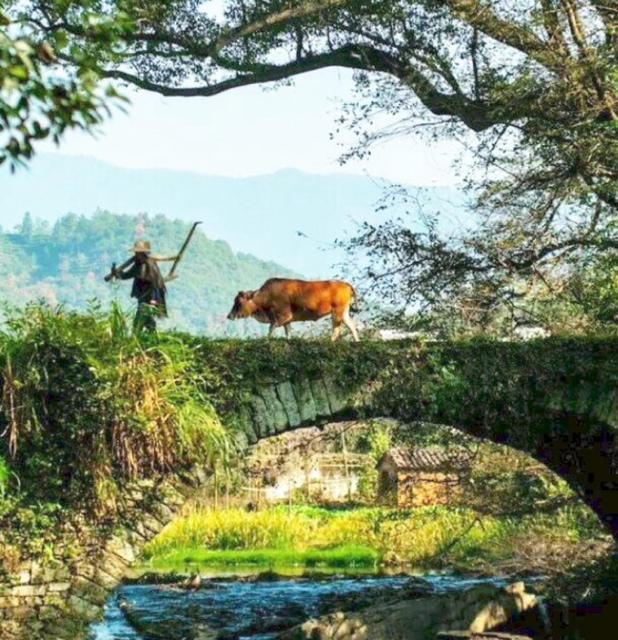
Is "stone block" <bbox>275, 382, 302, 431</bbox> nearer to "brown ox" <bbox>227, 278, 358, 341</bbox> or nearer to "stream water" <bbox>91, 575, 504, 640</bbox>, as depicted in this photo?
"brown ox" <bbox>227, 278, 358, 341</bbox>

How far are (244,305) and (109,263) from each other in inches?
4905

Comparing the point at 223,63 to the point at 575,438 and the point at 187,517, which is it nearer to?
the point at 575,438

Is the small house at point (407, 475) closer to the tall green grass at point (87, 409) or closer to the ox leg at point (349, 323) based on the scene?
the ox leg at point (349, 323)

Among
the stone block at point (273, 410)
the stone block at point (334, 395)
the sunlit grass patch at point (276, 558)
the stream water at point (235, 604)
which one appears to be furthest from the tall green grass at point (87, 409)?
the sunlit grass patch at point (276, 558)

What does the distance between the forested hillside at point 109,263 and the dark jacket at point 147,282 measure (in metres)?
120

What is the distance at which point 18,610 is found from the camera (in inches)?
390

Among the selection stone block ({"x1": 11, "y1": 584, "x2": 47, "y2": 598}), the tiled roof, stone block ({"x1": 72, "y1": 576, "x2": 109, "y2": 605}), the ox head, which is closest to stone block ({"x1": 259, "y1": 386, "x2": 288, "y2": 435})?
the ox head

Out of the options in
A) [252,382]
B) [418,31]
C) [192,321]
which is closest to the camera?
[252,382]

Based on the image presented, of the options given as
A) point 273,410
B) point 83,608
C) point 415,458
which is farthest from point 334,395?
point 415,458

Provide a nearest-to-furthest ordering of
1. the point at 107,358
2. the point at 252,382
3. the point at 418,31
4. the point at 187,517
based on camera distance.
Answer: the point at 107,358 → the point at 252,382 → the point at 418,31 → the point at 187,517

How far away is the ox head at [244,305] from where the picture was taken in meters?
10.8

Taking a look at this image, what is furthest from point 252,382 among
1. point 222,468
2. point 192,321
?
point 192,321

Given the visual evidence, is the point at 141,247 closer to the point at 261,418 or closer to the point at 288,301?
the point at 288,301

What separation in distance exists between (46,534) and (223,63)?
5.68m
